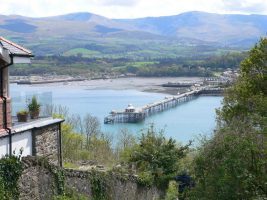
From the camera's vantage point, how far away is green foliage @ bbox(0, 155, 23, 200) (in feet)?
33.9

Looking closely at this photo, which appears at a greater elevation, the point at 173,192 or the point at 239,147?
the point at 239,147

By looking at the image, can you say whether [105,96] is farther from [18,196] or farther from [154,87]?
[18,196]

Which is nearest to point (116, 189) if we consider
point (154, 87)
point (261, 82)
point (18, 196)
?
point (18, 196)

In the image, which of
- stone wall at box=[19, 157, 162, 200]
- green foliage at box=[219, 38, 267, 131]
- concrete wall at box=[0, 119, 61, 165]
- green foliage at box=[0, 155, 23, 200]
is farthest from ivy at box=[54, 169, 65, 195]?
green foliage at box=[219, 38, 267, 131]

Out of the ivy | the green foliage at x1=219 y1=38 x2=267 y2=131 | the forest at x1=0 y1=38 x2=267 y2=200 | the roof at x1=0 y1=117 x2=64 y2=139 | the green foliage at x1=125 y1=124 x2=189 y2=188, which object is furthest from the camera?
the green foliage at x1=219 y1=38 x2=267 y2=131

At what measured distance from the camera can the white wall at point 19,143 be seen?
11812 mm

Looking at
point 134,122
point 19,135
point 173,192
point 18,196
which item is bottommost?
point 134,122

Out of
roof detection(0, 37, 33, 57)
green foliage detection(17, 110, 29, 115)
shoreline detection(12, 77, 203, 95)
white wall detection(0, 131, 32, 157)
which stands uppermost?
roof detection(0, 37, 33, 57)

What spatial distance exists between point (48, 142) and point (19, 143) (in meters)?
1.53

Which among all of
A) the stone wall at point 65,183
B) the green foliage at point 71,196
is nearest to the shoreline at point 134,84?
the stone wall at point 65,183

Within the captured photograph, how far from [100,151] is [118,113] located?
54.4 meters

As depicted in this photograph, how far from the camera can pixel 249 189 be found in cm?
972

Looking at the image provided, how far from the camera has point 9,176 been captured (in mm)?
10570

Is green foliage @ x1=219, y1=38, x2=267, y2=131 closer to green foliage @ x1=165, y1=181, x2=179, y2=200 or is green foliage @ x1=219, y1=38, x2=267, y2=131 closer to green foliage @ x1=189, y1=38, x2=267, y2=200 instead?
green foliage @ x1=165, y1=181, x2=179, y2=200
